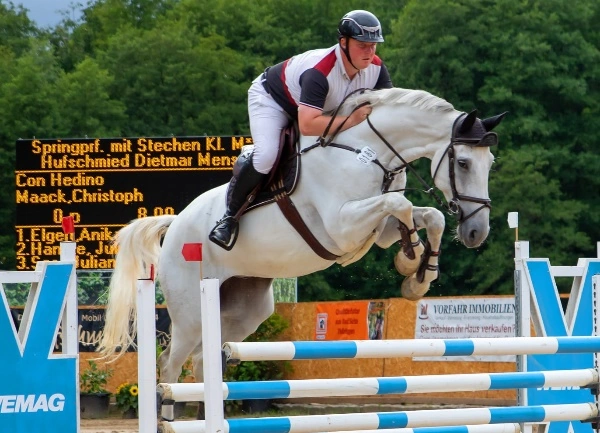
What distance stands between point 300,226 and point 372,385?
63.0 inches

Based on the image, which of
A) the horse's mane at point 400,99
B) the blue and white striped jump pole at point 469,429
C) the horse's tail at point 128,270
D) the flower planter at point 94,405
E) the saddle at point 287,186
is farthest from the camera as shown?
the flower planter at point 94,405

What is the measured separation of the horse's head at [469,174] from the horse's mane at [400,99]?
0.19 m

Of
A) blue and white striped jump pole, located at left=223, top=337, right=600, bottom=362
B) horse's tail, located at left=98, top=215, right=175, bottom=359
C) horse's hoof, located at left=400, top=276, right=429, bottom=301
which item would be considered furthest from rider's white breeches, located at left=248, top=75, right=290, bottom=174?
blue and white striped jump pole, located at left=223, top=337, right=600, bottom=362

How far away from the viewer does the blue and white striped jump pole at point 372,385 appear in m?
4.00

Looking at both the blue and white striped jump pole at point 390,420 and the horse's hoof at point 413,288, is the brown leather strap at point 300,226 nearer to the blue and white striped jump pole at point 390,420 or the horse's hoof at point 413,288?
the horse's hoof at point 413,288

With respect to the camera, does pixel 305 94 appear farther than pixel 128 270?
No

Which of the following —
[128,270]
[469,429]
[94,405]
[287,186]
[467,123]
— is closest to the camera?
[469,429]

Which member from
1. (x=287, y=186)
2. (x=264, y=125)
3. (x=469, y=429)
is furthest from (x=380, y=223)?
(x=469, y=429)

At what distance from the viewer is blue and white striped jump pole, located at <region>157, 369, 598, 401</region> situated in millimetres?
4004

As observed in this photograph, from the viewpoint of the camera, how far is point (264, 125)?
5.84 m

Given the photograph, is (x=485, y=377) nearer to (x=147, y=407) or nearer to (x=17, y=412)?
(x=147, y=407)

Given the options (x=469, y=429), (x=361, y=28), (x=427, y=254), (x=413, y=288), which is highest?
(x=361, y=28)

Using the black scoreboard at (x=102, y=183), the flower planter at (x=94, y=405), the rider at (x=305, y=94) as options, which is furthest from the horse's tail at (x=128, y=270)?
the flower planter at (x=94, y=405)

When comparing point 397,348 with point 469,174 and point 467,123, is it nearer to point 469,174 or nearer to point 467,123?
point 469,174
